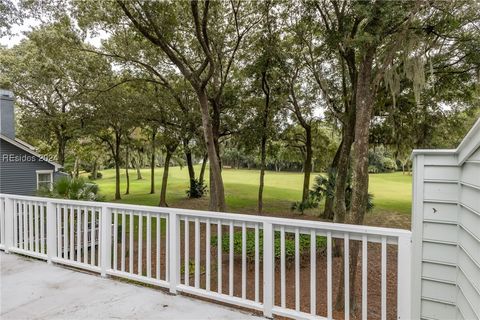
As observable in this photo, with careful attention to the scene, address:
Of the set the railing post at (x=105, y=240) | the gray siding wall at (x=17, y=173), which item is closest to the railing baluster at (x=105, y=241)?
the railing post at (x=105, y=240)

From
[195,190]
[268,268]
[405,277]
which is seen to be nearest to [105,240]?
[268,268]

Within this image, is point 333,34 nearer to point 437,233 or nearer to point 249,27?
point 249,27

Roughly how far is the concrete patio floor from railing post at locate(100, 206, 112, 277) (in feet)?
0.42

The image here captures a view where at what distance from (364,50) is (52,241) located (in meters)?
→ 5.03

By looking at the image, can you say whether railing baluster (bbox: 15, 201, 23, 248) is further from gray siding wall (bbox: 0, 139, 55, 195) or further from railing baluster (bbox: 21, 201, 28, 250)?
gray siding wall (bbox: 0, 139, 55, 195)

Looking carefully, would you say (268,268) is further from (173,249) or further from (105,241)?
(105,241)

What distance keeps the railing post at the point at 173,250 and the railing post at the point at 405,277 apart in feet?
5.84

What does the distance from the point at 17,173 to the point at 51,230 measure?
11.1 metres

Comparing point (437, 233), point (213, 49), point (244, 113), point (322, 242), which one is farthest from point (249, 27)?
point (437, 233)

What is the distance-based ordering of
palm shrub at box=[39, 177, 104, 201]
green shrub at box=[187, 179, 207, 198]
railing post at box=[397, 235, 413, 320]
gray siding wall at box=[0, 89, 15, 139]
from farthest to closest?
green shrub at box=[187, 179, 207, 198] → gray siding wall at box=[0, 89, 15, 139] → palm shrub at box=[39, 177, 104, 201] → railing post at box=[397, 235, 413, 320]

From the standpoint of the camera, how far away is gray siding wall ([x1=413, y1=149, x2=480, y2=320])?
1.77 m

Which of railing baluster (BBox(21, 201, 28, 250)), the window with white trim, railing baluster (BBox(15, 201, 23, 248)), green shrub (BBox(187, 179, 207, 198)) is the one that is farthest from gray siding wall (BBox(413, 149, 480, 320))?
green shrub (BBox(187, 179, 207, 198))

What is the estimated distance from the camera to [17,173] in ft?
41.7

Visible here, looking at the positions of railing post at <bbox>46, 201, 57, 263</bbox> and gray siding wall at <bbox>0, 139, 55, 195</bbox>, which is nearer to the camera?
railing post at <bbox>46, 201, 57, 263</bbox>
